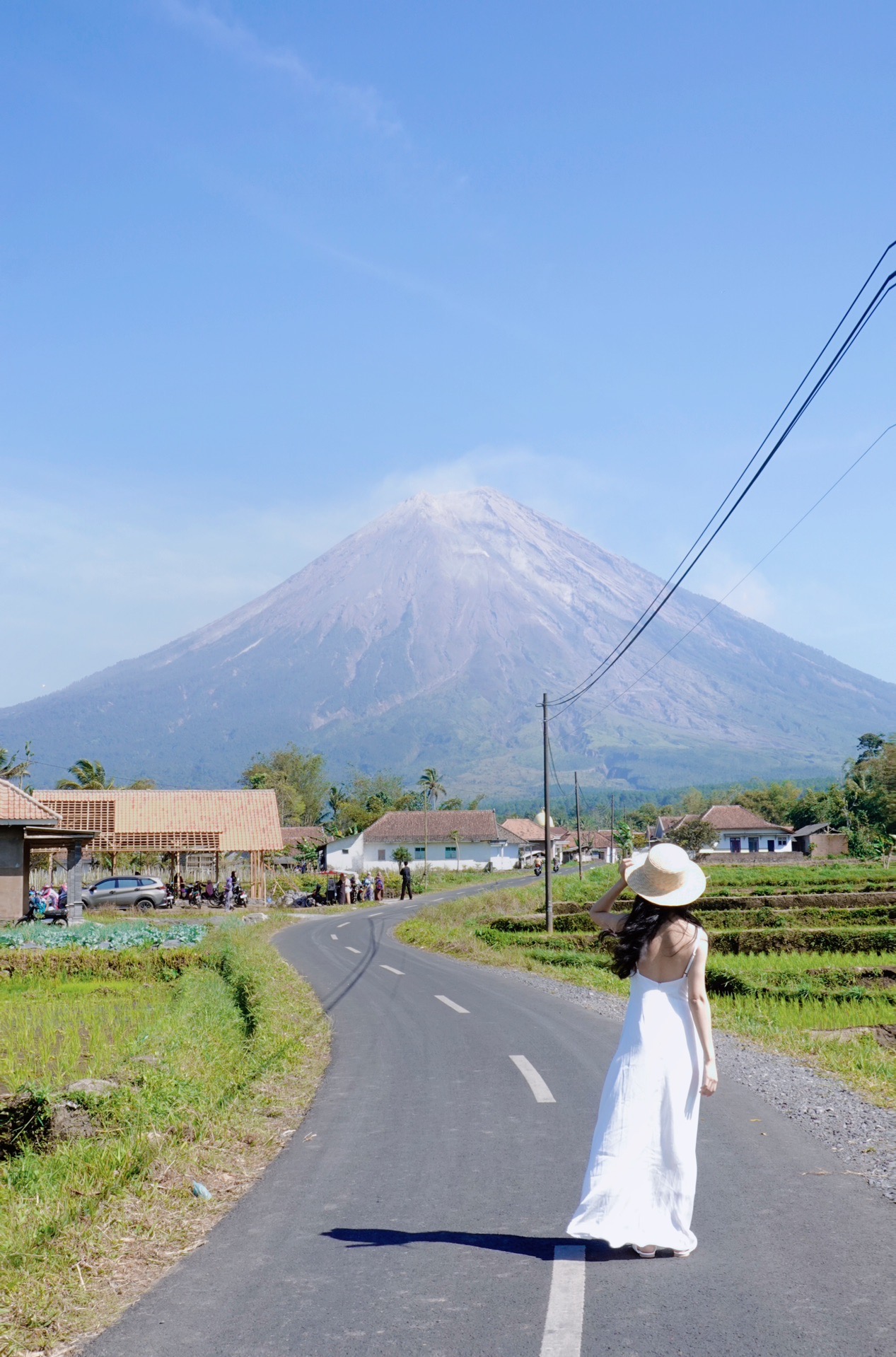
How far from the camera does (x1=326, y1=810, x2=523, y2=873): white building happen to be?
3558 inches

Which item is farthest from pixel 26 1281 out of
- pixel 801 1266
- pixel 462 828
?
pixel 462 828

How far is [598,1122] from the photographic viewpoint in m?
5.15

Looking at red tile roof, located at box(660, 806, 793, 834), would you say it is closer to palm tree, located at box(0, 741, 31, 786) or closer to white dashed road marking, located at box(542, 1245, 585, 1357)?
palm tree, located at box(0, 741, 31, 786)

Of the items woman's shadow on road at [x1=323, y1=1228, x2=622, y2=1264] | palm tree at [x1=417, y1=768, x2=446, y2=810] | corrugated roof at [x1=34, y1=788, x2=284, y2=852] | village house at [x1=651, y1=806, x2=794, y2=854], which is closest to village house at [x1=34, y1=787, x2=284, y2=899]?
corrugated roof at [x1=34, y1=788, x2=284, y2=852]

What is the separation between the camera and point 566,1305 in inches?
174

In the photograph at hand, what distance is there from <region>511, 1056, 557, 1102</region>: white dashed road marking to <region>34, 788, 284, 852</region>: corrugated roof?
4197 centimetres

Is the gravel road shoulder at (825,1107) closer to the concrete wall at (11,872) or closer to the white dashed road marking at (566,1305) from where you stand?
the white dashed road marking at (566,1305)

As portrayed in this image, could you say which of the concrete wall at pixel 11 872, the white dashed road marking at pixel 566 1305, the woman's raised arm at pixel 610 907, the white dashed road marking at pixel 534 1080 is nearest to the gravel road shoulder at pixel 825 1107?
the white dashed road marking at pixel 534 1080

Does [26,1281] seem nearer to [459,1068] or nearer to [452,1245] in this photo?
[452,1245]

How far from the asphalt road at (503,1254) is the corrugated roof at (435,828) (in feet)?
272

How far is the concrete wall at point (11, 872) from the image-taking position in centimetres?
2978

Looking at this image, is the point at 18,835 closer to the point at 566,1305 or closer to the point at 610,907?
the point at 610,907

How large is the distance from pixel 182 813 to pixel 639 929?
50.2 m

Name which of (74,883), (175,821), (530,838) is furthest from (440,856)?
(74,883)
